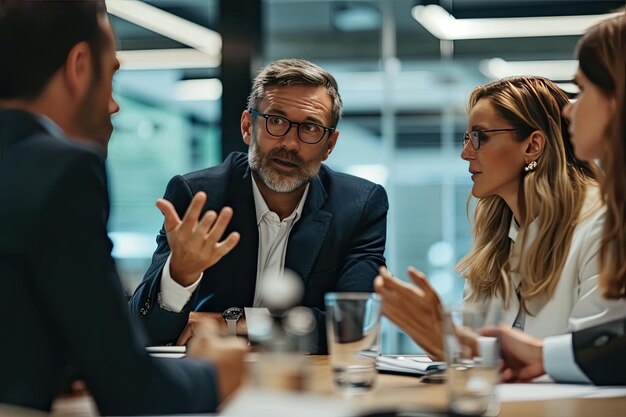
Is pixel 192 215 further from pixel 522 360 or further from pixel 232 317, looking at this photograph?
pixel 522 360

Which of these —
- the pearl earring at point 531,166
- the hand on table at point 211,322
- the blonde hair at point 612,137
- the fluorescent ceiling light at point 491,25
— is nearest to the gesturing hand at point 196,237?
the hand on table at point 211,322

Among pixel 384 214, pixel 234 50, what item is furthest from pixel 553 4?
pixel 384 214

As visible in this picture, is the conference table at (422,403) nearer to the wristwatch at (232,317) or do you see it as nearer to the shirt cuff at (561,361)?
the shirt cuff at (561,361)

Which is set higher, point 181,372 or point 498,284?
point 181,372

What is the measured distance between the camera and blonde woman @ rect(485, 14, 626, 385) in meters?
1.89

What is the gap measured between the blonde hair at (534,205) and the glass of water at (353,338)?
1167 mm

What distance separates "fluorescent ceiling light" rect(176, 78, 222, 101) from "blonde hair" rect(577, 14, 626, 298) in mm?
4441

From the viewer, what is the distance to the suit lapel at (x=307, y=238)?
3262 millimetres

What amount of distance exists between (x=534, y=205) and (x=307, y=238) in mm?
865

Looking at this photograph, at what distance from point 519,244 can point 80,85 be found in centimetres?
184

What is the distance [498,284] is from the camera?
9.68ft

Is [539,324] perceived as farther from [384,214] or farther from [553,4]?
[553,4]

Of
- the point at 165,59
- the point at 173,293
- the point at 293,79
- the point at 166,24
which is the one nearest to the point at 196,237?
the point at 173,293

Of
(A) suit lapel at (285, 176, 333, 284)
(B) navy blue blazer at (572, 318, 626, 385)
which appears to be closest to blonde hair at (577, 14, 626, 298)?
(B) navy blue blazer at (572, 318, 626, 385)
